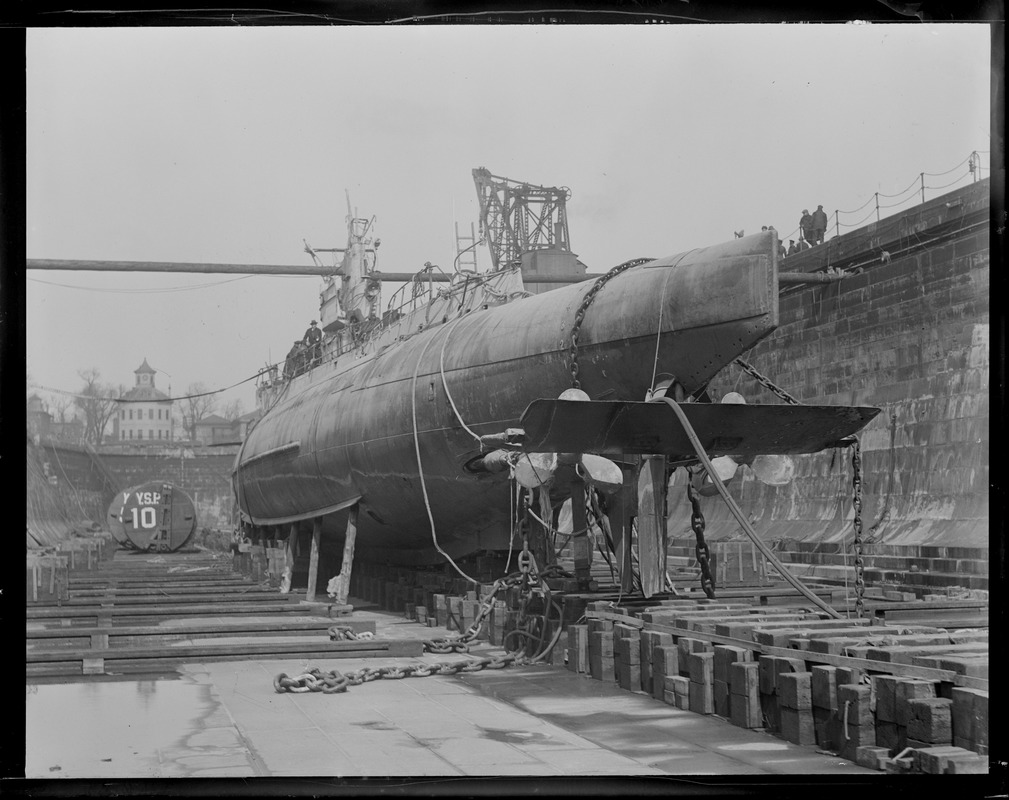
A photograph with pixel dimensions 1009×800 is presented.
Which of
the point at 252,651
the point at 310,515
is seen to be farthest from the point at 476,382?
the point at 310,515

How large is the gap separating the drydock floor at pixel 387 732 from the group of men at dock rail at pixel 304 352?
1626 centimetres

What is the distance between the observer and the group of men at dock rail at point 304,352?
26047 millimetres

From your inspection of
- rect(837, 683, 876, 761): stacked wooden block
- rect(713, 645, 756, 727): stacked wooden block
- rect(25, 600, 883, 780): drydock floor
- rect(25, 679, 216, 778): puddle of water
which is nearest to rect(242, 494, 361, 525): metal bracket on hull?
rect(25, 600, 883, 780): drydock floor

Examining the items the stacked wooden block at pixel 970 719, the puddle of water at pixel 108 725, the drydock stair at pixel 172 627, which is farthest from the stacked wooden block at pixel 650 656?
the puddle of water at pixel 108 725

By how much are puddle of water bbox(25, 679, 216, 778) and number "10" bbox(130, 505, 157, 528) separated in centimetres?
2236

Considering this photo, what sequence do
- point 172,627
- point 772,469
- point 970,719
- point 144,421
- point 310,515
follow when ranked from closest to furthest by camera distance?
point 970,719 → point 772,469 → point 172,627 → point 310,515 → point 144,421

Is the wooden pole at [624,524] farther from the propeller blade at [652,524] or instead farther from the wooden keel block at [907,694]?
the wooden keel block at [907,694]

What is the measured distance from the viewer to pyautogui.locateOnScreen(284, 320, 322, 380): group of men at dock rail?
1025 inches

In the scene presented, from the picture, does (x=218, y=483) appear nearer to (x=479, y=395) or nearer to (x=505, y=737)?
(x=479, y=395)

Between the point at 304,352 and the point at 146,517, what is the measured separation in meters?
8.41

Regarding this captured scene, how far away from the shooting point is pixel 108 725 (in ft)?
25.6

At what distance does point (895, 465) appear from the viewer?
836 inches

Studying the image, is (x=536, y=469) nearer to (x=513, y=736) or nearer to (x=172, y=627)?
(x=513, y=736)

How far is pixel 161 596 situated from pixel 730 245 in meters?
9.98
